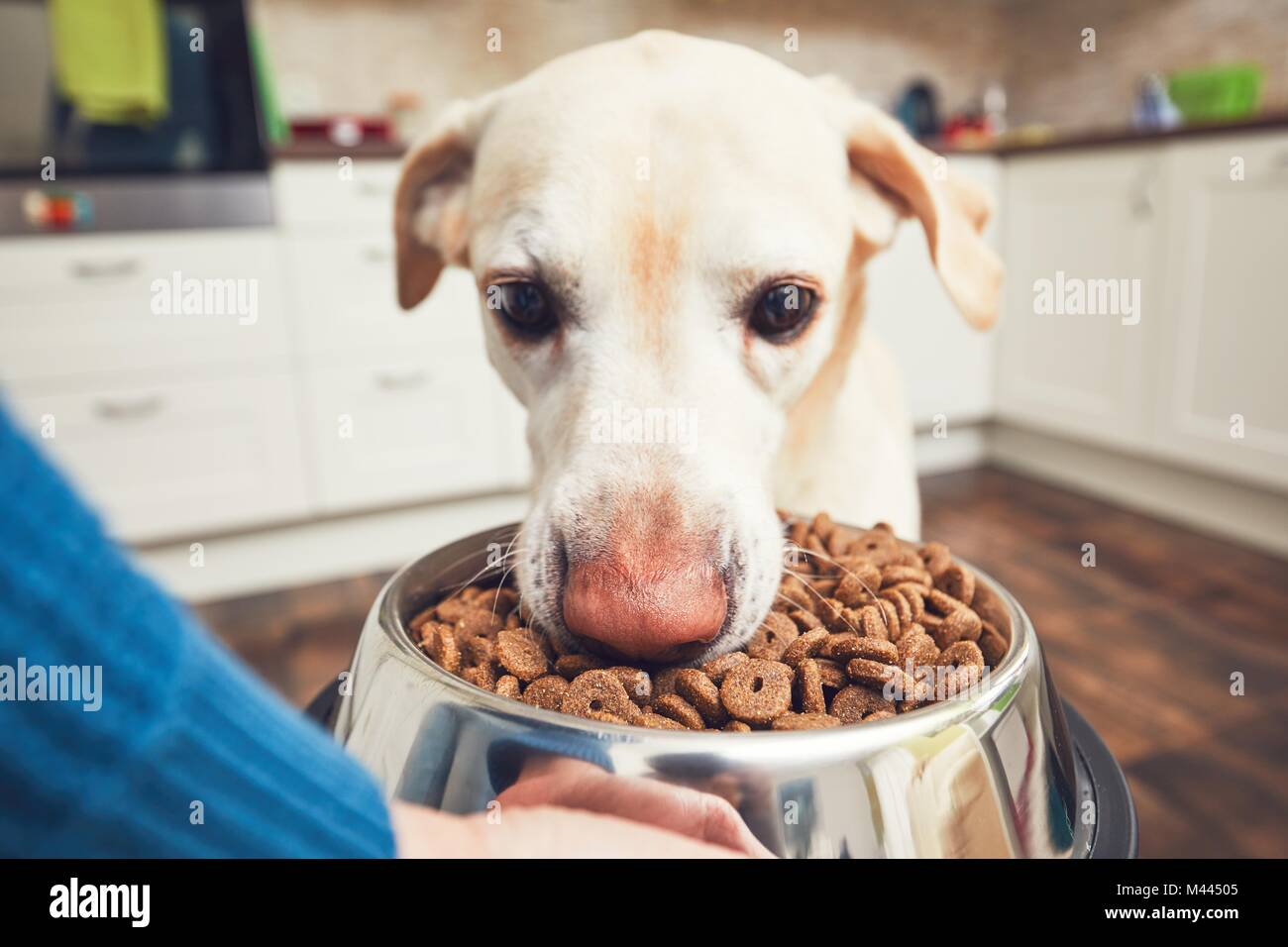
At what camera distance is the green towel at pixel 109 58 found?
2.50 meters

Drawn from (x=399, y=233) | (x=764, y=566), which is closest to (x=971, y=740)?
(x=764, y=566)

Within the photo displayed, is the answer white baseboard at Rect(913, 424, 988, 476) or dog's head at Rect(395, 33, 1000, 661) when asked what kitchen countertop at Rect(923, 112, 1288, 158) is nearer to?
white baseboard at Rect(913, 424, 988, 476)

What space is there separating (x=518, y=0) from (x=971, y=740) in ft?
11.1

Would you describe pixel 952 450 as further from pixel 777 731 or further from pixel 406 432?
pixel 777 731

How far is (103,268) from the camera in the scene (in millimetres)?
2314

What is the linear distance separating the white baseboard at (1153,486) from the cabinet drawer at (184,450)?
8.50 feet

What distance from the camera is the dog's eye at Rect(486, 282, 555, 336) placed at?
852 mm

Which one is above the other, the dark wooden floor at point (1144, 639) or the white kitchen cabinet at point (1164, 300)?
the white kitchen cabinet at point (1164, 300)

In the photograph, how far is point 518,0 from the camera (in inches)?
126

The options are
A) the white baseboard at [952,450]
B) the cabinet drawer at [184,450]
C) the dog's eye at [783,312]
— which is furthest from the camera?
the white baseboard at [952,450]

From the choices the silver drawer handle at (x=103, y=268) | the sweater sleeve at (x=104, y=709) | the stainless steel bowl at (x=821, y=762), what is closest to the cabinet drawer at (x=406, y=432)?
the silver drawer handle at (x=103, y=268)

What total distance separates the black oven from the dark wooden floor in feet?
3.75

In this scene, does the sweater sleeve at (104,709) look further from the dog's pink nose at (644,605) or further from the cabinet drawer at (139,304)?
the cabinet drawer at (139,304)
